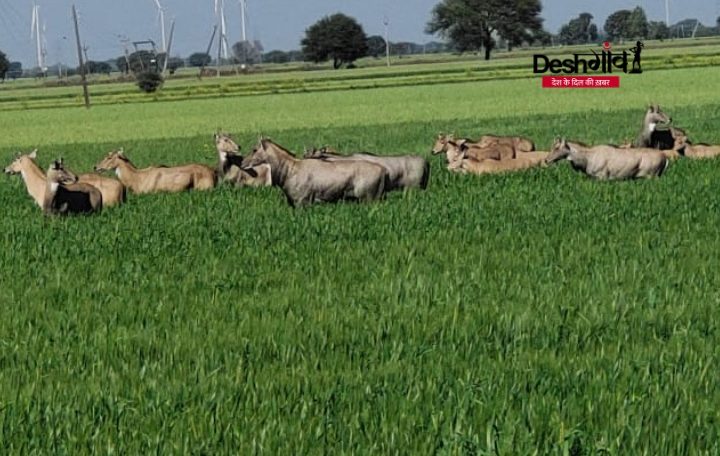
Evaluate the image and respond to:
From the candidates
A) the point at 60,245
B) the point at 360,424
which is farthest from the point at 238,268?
the point at 360,424

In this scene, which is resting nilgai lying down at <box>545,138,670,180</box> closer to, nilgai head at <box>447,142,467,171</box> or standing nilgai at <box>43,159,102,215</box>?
nilgai head at <box>447,142,467,171</box>

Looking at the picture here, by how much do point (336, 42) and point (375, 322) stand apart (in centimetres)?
17975

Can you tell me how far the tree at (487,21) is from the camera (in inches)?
6959

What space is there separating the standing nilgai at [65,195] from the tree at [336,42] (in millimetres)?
171251

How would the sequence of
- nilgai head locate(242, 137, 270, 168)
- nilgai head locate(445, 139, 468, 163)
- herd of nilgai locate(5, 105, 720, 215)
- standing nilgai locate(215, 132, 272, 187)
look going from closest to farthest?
herd of nilgai locate(5, 105, 720, 215), nilgai head locate(242, 137, 270, 168), standing nilgai locate(215, 132, 272, 187), nilgai head locate(445, 139, 468, 163)

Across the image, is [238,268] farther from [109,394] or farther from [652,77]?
[652,77]

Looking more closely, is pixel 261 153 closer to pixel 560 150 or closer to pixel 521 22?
pixel 560 150

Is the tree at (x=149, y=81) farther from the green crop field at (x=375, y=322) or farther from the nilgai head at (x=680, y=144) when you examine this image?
the green crop field at (x=375, y=322)

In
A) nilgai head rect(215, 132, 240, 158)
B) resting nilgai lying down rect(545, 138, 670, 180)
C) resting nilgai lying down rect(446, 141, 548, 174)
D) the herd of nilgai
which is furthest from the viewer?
nilgai head rect(215, 132, 240, 158)

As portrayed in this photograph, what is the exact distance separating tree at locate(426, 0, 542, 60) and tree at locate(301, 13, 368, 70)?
1644 cm

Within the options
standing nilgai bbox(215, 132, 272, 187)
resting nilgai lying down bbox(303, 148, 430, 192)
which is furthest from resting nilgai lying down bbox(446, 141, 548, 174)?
standing nilgai bbox(215, 132, 272, 187)

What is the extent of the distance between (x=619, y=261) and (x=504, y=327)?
10.8 feet

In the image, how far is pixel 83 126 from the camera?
5803cm

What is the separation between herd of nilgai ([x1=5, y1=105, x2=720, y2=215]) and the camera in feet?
54.8
